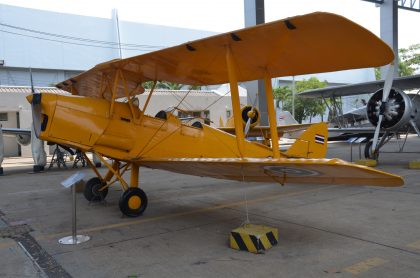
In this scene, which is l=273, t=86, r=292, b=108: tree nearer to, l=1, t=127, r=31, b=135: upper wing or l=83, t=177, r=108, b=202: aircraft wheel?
l=1, t=127, r=31, b=135: upper wing

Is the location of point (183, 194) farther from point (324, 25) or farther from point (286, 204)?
point (324, 25)

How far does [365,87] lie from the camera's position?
45.7 feet

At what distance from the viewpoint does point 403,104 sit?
11172mm

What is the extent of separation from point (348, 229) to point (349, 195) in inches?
99.2

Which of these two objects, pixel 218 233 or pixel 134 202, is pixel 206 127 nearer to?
pixel 134 202

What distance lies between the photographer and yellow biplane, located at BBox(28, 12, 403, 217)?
164 inches

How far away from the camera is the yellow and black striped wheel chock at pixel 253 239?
4.18m

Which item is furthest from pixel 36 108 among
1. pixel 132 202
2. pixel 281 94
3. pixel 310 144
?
pixel 281 94

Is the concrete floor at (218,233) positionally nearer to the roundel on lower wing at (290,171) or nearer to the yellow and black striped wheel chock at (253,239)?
the yellow and black striped wheel chock at (253,239)

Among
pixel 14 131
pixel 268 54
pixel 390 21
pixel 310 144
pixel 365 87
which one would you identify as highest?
pixel 390 21

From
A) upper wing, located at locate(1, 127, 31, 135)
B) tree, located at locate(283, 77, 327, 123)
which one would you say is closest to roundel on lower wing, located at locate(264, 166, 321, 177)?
upper wing, located at locate(1, 127, 31, 135)

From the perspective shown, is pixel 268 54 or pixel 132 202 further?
pixel 132 202

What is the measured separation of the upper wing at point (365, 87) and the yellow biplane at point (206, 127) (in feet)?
21.1

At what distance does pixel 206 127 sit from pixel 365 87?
927 centimetres
